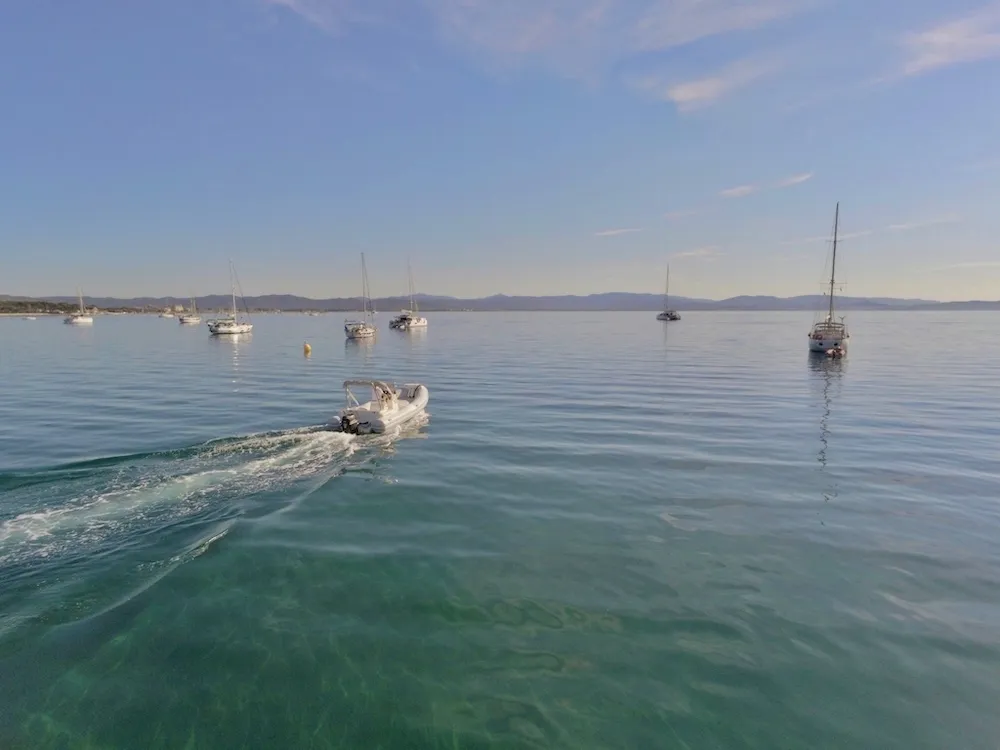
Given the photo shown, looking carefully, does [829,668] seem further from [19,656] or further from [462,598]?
[19,656]

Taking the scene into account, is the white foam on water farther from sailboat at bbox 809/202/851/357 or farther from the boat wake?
sailboat at bbox 809/202/851/357

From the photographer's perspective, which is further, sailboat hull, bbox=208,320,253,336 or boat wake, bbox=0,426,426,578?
sailboat hull, bbox=208,320,253,336

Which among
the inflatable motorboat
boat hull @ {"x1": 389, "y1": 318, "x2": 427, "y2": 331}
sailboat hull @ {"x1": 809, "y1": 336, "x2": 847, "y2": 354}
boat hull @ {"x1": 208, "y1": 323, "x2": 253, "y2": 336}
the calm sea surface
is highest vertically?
boat hull @ {"x1": 389, "y1": 318, "x2": 427, "y2": 331}

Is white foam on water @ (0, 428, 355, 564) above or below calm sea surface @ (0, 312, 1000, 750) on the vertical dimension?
above

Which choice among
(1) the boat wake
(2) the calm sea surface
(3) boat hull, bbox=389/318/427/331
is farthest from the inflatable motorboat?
(3) boat hull, bbox=389/318/427/331

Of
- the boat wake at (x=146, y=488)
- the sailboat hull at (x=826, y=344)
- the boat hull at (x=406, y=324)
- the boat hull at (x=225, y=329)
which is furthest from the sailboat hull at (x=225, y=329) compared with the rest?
the sailboat hull at (x=826, y=344)

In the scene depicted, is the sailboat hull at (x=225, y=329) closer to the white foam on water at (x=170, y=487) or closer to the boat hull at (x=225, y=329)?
the boat hull at (x=225, y=329)

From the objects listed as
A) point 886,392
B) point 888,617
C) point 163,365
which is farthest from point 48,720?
point 163,365
